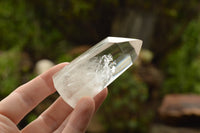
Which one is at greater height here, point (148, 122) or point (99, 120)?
point (99, 120)

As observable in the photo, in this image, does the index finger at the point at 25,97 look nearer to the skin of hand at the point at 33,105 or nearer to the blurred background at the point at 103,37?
the skin of hand at the point at 33,105

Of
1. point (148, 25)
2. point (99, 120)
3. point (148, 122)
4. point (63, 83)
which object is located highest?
point (63, 83)

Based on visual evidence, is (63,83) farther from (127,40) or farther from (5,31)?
(5,31)

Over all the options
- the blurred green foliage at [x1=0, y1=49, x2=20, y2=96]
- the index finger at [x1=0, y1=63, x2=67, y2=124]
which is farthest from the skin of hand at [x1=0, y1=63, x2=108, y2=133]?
the blurred green foliage at [x1=0, y1=49, x2=20, y2=96]

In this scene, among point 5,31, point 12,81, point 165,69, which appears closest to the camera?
point 12,81

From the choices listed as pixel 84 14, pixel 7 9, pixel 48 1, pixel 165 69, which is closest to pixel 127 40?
pixel 48 1

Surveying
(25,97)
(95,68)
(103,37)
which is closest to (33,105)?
(25,97)

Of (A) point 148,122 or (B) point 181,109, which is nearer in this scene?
(B) point 181,109
